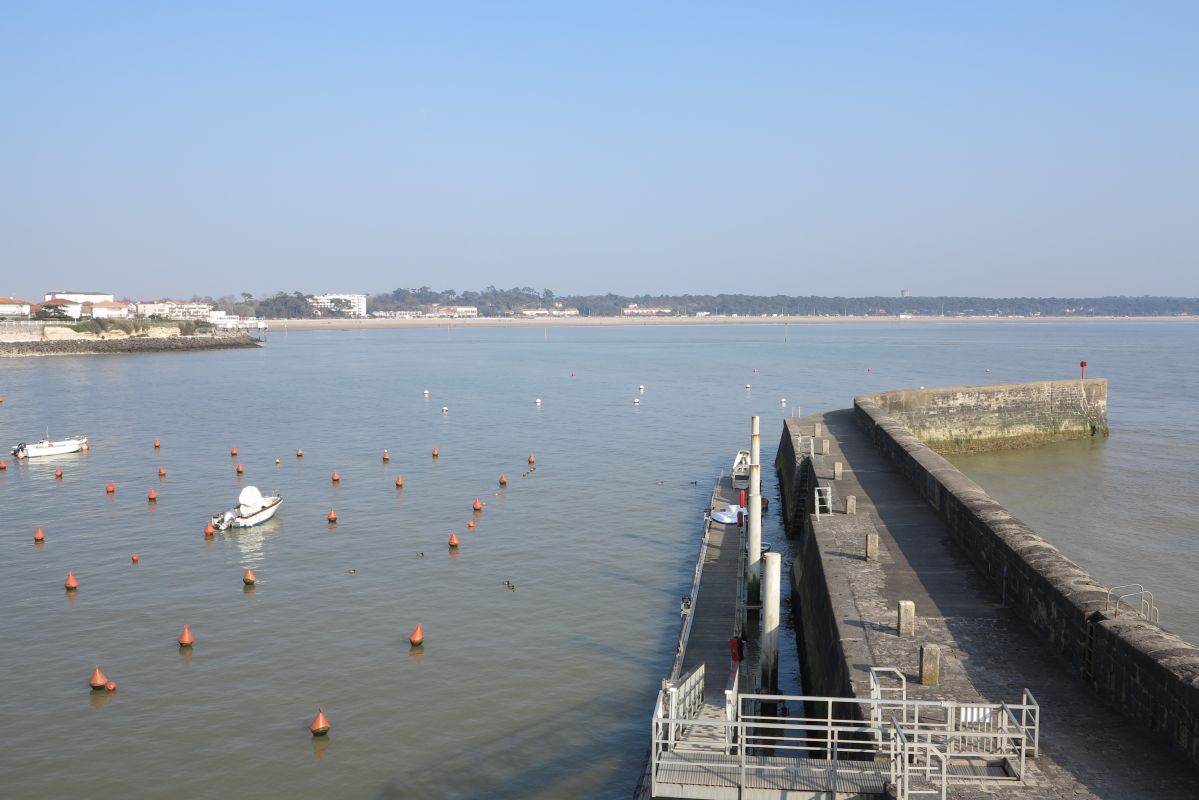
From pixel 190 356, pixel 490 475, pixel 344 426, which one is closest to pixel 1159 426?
pixel 490 475

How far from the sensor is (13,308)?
147 meters

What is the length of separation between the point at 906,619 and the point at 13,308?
164 m

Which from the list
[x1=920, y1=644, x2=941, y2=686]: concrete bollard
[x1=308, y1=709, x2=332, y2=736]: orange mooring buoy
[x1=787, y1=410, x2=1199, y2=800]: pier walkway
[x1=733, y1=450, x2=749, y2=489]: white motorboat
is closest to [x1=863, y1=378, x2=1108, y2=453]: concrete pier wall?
[x1=733, y1=450, x2=749, y2=489]: white motorboat

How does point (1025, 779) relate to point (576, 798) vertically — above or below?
above

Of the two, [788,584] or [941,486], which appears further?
[788,584]

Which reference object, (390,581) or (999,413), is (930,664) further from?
(999,413)

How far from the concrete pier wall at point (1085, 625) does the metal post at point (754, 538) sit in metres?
3.88

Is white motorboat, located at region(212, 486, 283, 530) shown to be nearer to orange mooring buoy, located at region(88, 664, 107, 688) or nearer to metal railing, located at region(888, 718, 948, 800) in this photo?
orange mooring buoy, located at region(88, 664, 107, 688)

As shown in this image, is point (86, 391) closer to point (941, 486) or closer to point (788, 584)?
point (788, 584)

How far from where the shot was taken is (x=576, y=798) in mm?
14211

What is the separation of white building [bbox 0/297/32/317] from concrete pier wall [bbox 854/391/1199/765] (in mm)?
154375

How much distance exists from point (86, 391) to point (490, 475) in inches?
Result: 1954

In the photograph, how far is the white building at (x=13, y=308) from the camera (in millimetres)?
142812

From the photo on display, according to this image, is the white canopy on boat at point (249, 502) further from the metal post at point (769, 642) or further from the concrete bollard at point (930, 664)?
the concrete bollard at point (930, 664)
